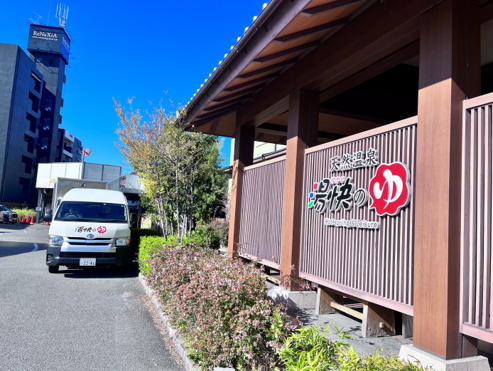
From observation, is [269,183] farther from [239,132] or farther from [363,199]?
[363,199]

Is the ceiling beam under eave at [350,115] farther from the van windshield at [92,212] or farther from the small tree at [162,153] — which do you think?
the van windshield at [92,212]

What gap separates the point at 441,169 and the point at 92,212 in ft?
29.9

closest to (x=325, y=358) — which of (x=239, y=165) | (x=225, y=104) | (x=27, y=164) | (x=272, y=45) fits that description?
(x=272, y=45)

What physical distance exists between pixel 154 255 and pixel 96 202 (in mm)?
4261

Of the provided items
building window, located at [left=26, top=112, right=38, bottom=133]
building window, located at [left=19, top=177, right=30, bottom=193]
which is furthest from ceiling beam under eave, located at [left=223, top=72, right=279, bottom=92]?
building window, located at [left=26, top=112, right=38, bottom=133]

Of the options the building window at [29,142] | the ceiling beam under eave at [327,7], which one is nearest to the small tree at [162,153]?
the ceiling beam under eave at [327,7]

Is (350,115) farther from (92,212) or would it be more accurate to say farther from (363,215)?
(92,212)

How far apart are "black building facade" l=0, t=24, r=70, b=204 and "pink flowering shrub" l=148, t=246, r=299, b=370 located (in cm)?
4537

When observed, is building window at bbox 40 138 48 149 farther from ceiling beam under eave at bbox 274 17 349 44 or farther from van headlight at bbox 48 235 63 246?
ceiling beam under eave at bbox 274 17 349 44

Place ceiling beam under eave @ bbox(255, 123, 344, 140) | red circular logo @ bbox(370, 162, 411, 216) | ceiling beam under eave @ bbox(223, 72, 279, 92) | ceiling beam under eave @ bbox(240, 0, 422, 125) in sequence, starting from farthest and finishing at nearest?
ceiling beam under eave @ bbox(255, 123, 344, 140) → ceiling beam under eave @ bbox(223, 72, 279, 92) → ceiling beam under eave @ bbox(240, 0, 422, 125) → red circular logo @ bbox(370, 162, 411, 216)

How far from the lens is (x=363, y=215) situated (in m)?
4.71

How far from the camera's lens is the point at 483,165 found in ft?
10.9

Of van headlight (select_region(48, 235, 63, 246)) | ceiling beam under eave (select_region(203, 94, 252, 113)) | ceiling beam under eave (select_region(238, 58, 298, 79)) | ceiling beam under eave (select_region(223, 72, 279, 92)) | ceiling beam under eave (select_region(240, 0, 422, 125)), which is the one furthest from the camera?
van headlight (select_region(48, 235, 63, 246))

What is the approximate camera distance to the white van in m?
8.70
